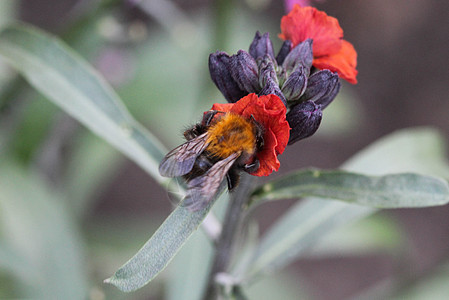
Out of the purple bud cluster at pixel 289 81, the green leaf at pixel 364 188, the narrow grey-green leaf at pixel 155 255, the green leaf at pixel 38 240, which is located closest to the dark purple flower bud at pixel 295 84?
the purple bud cluster at pixel 289 81

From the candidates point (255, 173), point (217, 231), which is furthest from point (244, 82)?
point (217, 231)

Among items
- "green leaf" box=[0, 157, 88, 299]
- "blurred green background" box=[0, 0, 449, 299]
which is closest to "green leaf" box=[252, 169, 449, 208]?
"blurred green background" box=[0, 0, 449, 299]

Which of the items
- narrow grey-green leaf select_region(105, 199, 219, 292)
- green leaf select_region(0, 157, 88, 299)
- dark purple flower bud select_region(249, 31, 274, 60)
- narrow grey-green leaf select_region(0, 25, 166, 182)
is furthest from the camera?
green leaf select_region(0, 157, 88, 299)

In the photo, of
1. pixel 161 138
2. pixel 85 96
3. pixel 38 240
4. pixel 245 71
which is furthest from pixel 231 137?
pixel 161 138

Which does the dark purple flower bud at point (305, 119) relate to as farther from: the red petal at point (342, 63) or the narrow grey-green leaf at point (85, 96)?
the narrow grey-green leaf at point (85, 96)

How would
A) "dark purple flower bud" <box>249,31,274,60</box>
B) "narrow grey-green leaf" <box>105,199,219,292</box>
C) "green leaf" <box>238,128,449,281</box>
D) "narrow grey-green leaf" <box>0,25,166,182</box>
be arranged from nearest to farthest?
1. "narrow grey-green leaf" <box>105,199,219,292</box>
2. "dark purple flower bud" <box>249,31,274,60</box>
3. "narrow grey-green leaf" <box>0,25,166,182</box>
4. "green leaf" <box>238,128,449,281</box>

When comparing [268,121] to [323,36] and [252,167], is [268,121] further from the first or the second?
[323,36]

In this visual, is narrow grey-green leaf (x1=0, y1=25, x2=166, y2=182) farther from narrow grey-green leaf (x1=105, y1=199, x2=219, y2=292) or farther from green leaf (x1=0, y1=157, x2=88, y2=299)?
green leaf (x1=0, y1=157, x2=88, y2=299)
